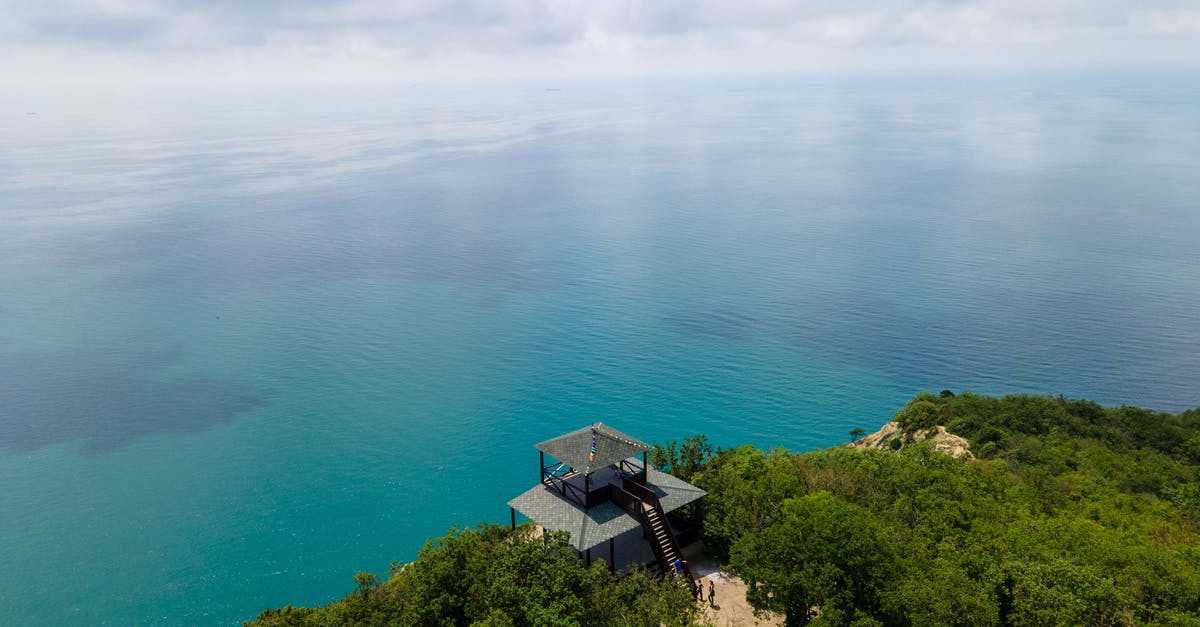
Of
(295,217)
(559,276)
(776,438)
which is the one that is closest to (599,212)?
(559,276)

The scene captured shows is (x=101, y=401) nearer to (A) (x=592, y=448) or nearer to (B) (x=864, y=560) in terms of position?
(A) (x=592, y=448)

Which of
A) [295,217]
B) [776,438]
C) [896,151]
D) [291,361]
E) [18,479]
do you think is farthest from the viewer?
[896,151]

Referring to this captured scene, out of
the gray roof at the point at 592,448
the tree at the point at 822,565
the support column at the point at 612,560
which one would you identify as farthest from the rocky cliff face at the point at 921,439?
the support column at the point at 612,560

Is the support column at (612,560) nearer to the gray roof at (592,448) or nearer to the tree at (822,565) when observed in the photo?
the gray roof at (592,448)

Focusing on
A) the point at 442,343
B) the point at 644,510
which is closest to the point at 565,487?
the point at 644,510

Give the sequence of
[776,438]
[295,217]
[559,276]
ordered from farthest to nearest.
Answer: [295,217] → [559,276] → [776,438]

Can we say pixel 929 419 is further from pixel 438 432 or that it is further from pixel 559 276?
pixel 559 276
